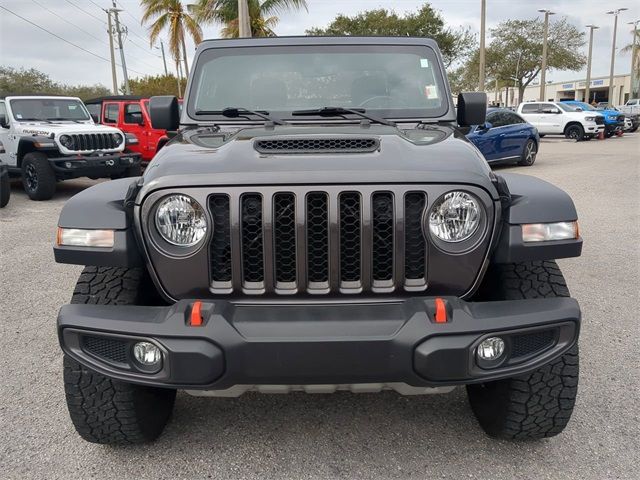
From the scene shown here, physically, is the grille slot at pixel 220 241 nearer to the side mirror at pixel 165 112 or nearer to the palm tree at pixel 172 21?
the side mirror at pixel 165 112

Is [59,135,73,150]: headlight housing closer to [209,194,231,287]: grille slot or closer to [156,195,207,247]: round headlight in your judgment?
[156,195,207,247]: round headlight

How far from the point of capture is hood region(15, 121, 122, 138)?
10.1 m

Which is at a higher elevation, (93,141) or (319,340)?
(93,141)

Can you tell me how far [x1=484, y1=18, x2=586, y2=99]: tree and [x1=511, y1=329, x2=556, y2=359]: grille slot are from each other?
44.4 m

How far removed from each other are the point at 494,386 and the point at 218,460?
1.27 m

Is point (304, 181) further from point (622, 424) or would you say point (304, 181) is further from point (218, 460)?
point (622, 424)

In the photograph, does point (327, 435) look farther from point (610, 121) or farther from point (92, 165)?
point (610, 121)

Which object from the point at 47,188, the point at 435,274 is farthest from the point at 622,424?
the point at 47,188

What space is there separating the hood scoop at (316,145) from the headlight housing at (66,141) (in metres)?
8.76

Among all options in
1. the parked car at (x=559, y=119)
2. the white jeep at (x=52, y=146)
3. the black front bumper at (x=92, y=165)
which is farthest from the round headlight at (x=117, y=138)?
the parked car at (x=559, y=119)

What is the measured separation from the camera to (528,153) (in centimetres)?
1388

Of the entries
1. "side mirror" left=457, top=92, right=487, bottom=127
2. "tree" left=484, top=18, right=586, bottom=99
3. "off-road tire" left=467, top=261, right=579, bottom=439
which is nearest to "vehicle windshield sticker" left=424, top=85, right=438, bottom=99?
"side mirror" left=457, top=92, right=487, bottom=127

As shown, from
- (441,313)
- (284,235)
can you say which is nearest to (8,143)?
(284,235)

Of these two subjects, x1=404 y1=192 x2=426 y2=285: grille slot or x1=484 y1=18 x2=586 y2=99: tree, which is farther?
x1=484 y1=18 x2=586 y2=99: tree
